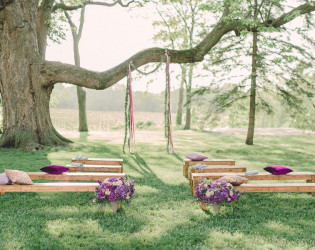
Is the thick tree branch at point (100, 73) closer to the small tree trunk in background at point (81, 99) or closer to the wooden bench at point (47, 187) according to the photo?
the wooden bench at point (47, 187)

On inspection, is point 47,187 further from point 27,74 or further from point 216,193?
point 27,74

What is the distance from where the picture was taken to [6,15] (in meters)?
9.37

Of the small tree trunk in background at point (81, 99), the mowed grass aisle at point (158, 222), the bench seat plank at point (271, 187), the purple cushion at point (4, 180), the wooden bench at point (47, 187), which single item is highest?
the small tree trunk in background at point (81, 99)

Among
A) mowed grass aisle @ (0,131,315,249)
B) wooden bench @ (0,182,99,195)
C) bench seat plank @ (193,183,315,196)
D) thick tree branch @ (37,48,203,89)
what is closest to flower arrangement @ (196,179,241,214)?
mowed grass aisle @ (0,131,315,249)

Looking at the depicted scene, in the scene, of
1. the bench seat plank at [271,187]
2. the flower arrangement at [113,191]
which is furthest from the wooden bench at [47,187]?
the bench seat plank at [271,187]

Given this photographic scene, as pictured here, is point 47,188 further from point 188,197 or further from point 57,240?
point 188,197

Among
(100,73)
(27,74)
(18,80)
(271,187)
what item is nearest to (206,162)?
(271,187)

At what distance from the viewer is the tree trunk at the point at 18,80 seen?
9430 mm

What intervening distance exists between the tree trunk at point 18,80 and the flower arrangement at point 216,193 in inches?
281

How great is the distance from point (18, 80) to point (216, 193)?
27.1 feet

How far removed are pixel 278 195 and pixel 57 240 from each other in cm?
396

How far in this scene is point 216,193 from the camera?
3.89 meters

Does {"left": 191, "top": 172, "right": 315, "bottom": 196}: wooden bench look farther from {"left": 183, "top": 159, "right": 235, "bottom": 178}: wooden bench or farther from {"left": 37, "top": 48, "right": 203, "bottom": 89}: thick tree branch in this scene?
{"left": 37, "top": 48, "right": 203, "bottom": 89}: thick tree branch

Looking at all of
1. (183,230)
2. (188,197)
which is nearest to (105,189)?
(183,230)
